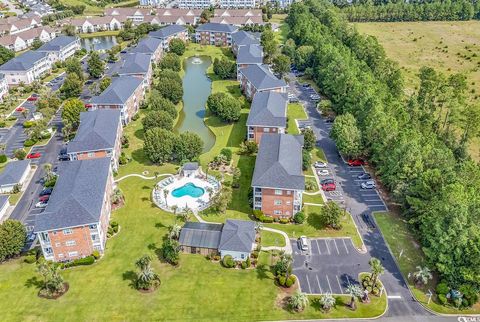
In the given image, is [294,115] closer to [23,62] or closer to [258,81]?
[258,81]

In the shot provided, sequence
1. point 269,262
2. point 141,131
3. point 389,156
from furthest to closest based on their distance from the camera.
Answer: point 141,131 → point 389,156 → point 269,262

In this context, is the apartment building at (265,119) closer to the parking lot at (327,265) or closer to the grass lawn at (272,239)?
the grass lawn at (272,239)

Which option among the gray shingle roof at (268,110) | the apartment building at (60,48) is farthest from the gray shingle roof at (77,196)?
the apartment building at (60,48)

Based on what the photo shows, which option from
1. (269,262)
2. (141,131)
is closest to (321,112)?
(141,131)

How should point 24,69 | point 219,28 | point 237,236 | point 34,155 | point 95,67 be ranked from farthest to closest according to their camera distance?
point 219,28
point 95,67
point 24,69
point 34,155
point 237,236

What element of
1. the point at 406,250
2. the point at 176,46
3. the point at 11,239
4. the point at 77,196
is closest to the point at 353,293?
the point at 406,250

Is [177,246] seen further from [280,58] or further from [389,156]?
[280,58]
